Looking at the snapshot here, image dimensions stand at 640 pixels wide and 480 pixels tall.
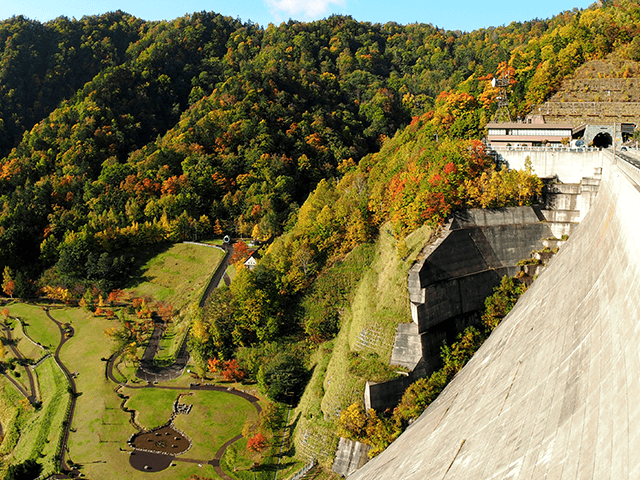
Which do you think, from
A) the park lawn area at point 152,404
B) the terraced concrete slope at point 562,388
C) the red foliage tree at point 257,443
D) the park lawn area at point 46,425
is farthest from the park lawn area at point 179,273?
the terraced concrete slope at point 562,388

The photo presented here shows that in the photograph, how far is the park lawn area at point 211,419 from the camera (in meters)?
39.8

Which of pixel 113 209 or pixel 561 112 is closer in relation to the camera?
pixel 561 112

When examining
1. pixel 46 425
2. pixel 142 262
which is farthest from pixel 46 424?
pixel 142 262

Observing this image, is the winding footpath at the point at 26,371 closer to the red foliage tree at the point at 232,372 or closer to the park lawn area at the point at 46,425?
the park lawn area at the point at 46,425

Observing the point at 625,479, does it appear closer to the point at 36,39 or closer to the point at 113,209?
the point at 113,209

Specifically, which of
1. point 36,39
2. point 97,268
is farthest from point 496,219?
point 36,39

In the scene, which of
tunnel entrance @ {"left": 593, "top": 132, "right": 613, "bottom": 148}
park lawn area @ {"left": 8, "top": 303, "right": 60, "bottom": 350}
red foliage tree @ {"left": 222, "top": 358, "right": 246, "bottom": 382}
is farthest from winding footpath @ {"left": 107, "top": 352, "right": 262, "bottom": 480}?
tunnel entrance @ {"left": 593, "top": 132, "right": 613, "bottom": 148}

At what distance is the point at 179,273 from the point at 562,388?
198ft

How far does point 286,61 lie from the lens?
13138 centimetres

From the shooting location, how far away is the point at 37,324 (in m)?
63.5

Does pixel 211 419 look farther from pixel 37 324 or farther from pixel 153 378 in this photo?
pixel 37 324

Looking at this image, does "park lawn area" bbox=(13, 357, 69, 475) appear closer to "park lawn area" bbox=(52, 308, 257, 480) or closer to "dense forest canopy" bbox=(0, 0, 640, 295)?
"park lawn area" bbox=(52, 308, 257, 480)

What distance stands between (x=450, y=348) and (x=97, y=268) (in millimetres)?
55809

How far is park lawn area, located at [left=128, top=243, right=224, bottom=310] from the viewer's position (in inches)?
2566
